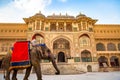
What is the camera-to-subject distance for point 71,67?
25453 millimetres

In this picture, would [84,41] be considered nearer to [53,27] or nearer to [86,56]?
[86,56]

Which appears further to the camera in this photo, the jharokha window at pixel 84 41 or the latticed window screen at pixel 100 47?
the latticed window screen at pixel 100 47

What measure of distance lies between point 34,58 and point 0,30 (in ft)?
93.4

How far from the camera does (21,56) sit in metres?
5.98

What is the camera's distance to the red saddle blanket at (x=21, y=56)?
585 cm

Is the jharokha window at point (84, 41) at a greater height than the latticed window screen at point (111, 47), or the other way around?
the jharokha window at point (84, 41)

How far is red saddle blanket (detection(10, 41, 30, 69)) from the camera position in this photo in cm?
585

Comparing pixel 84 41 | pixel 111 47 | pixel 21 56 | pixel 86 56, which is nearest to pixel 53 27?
pixel 84 41

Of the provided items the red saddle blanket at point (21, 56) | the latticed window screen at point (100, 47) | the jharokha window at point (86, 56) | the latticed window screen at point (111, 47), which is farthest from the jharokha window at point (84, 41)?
the red saddle blanket at point (21, 56)

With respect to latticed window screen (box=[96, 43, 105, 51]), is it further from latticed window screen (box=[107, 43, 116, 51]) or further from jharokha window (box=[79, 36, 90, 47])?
jharokha window (box=[79, 36, 90, 47])

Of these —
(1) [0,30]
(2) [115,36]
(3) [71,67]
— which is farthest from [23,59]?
(2) [115,36]

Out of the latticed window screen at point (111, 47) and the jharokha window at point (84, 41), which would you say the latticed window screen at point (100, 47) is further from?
the jharokha window at point (84, 41)

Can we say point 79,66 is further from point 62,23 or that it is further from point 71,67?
point 62,23

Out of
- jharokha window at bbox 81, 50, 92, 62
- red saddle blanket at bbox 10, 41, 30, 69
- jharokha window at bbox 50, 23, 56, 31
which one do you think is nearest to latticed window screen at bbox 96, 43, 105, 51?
jharokha window at bbox 81, 50, 92, 62
